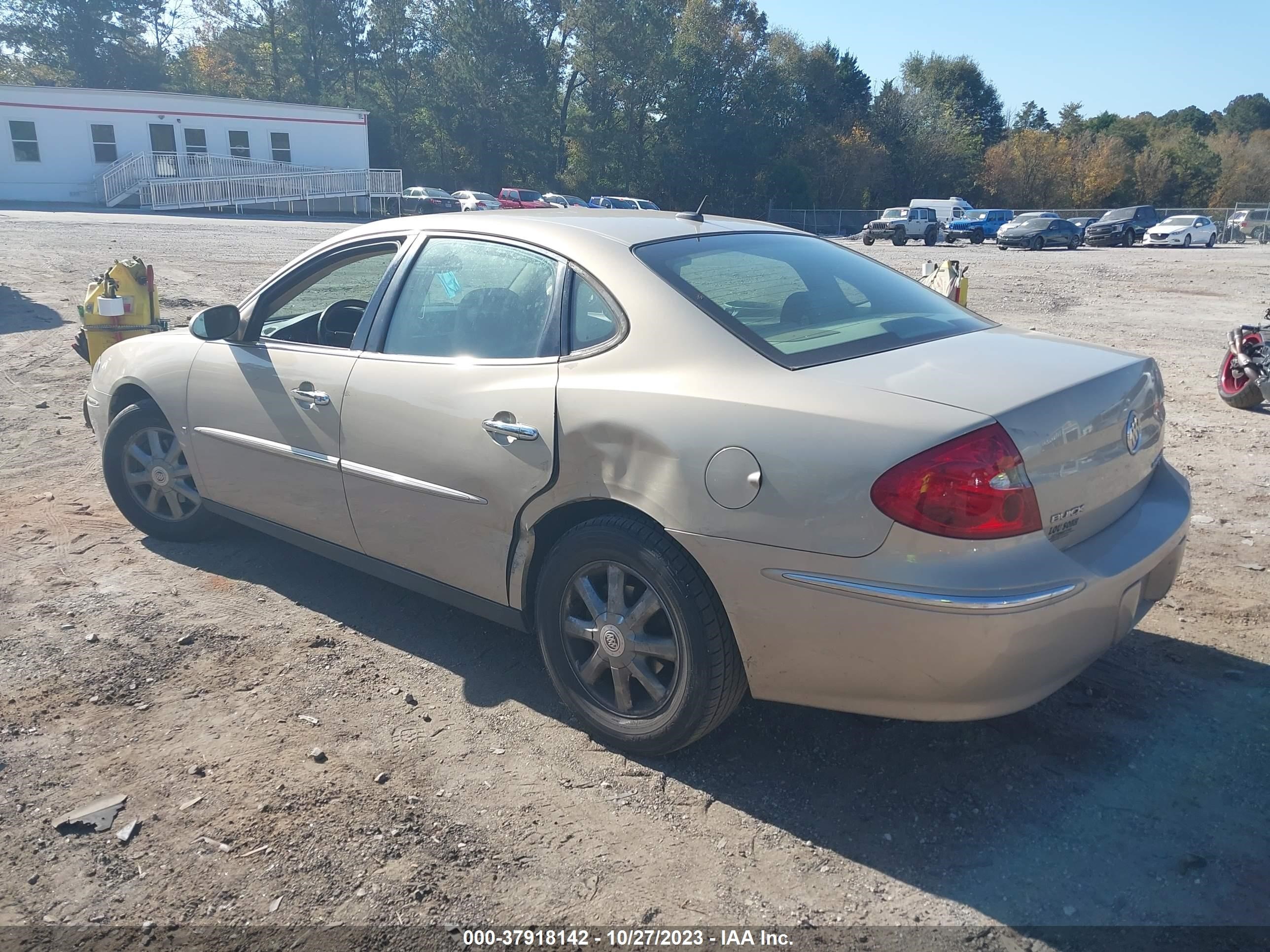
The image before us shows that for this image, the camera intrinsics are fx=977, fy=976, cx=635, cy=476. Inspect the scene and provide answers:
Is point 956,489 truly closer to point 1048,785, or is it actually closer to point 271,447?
point 1048,785

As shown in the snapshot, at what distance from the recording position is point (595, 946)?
96.3 inches

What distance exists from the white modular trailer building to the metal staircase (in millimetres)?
43

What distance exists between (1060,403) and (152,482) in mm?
4287

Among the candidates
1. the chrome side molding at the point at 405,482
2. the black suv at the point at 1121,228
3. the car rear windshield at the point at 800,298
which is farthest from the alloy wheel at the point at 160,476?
the black suv at the point at 1121,228

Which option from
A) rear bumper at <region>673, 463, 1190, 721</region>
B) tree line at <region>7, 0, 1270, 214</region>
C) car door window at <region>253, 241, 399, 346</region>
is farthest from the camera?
tree line at <region>7, 0, 1270, 214</region>

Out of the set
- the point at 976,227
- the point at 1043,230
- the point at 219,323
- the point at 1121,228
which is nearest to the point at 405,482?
the point at 219,323

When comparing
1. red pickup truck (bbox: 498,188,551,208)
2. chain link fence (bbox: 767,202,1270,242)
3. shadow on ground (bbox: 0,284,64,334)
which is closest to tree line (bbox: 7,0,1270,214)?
chain link fence (bbox: 767,202,1270,242)

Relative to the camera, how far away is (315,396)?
13.0ft

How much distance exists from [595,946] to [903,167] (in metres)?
67.9

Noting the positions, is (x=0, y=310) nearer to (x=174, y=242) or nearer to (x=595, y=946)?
(x=174, y=242)

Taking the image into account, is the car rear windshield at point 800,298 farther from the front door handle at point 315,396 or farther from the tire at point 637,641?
the front door handle at point 315,396

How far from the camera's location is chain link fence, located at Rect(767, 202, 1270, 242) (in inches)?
1895

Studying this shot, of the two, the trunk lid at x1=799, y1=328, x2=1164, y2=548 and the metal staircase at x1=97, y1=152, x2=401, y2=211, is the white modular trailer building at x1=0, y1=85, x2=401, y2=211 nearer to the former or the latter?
the metal staircase at x1=97, y1=152, x2=401, y2=211

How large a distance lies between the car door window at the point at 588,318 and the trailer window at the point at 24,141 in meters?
46.0
